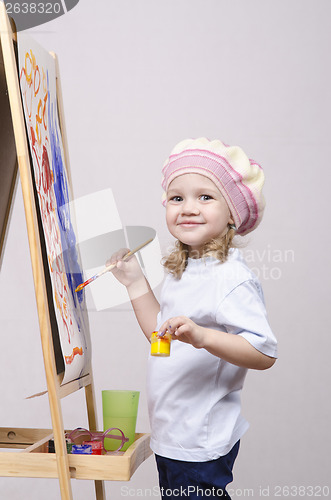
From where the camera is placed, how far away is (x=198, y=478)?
133 cm

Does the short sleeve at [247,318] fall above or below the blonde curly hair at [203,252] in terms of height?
below

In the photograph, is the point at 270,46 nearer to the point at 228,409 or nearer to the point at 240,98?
the point at 240,98

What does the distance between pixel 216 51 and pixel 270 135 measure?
38cm

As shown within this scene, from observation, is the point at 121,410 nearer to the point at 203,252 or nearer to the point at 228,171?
the point at 203,252

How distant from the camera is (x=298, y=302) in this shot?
2670 millimetres

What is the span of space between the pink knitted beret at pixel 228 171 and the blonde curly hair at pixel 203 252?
38mm

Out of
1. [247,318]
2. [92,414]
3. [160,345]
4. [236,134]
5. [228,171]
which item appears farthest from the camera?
[236,134]

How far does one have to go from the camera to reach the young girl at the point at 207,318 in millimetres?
1312

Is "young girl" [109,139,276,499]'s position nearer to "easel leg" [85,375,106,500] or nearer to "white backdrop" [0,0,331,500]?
"easel leg" [85,375,106,500]

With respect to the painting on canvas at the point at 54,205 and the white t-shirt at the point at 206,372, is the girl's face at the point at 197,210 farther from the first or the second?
the painting on canvas at the point at 54,205

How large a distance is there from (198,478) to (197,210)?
0.52 meters

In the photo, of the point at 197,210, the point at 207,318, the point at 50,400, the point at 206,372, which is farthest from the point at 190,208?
the point at 50,400

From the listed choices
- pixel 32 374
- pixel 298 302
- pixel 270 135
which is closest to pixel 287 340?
pixel 298 302

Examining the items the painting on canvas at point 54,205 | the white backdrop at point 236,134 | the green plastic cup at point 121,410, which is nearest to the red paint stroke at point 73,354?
the painting on canvas at point 54,205
